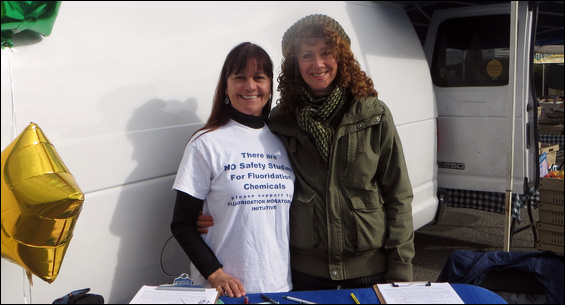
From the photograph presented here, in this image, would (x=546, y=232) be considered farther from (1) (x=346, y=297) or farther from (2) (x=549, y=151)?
(1) (x=346, y=297)

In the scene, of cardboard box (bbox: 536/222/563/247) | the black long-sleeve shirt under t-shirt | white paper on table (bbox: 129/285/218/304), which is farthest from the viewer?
cardboard box (bbox: 536/222/563/247)

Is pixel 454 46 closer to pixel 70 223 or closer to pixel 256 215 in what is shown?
pixel 256 215

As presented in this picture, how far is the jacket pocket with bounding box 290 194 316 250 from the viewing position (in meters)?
1.82

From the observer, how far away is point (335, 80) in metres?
1.93

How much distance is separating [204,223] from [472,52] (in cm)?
352

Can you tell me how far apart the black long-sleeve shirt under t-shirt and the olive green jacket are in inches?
12.2

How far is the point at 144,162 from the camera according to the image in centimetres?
184

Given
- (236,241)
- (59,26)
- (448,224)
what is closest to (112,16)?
(59,26)

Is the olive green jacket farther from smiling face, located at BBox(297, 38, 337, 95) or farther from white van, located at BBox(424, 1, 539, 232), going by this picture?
white van, located at BBox(424, 1, 539, 232)

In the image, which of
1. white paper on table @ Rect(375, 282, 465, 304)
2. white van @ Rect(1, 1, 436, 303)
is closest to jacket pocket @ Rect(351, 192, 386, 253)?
white paper on table @ Rect(375, 282, 465, 304)

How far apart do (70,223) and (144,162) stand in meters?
0.55

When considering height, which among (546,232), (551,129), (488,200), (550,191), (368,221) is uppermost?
(368,221)

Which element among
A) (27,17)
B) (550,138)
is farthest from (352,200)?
(550,138)

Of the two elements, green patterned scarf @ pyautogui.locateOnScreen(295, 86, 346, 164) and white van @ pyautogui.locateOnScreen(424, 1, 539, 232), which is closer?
green patterned scarf @ pyautogui.locateOnScreen(295, 86, 346, 164)
